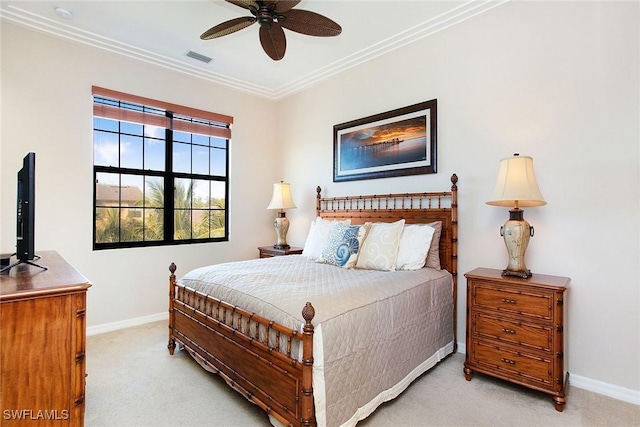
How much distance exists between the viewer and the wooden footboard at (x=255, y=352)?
1.57 m

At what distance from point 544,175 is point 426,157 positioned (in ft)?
3.31

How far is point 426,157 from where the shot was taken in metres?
3.19

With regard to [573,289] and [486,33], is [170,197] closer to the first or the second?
[486,33]

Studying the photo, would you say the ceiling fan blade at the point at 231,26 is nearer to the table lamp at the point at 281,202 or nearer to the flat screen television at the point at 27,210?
the flat screen television at the point at 27,210

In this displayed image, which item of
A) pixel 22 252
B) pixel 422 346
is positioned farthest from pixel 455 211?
pixel 22 252

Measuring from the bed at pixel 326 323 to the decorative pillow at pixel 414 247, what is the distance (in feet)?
0.06

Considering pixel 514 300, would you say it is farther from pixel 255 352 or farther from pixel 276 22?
pixel 276 22

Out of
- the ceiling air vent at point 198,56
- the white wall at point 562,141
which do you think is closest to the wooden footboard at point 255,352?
the white wall at point 562,141

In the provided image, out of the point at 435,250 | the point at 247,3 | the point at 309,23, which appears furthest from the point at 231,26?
the point at 435,250

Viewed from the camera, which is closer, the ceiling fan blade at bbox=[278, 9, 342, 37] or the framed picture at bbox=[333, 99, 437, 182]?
the ceiling fan blade at bbox=[278, 9, 342, 37]

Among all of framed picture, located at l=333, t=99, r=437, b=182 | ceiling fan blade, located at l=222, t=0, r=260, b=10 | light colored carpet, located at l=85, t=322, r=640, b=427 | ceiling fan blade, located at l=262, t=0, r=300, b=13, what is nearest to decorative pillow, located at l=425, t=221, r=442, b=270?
framed picture, located at l=333, t=99, r=437, b=182

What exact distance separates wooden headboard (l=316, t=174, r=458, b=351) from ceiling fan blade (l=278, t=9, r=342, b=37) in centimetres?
162

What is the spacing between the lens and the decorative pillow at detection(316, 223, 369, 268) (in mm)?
2859

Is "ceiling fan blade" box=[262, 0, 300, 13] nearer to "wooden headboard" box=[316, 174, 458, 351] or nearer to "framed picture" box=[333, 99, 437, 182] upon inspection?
"framed picture" box=[333, 99, 437, 182]
